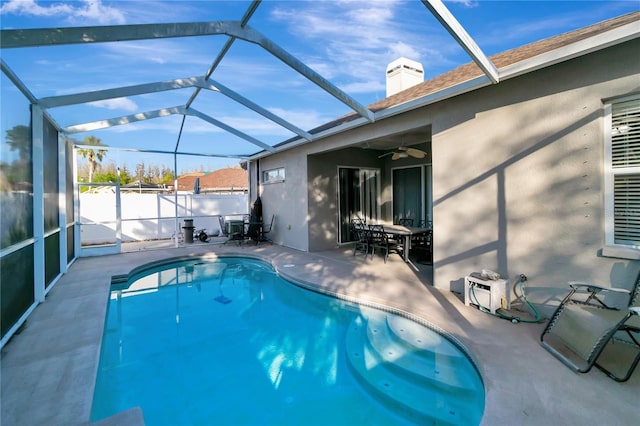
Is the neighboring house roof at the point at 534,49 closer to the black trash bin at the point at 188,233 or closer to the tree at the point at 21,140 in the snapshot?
the tree at the point at 21,140

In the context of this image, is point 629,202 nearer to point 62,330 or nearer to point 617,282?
point 617,282

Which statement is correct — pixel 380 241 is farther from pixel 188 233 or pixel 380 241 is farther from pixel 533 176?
pixel 188 233

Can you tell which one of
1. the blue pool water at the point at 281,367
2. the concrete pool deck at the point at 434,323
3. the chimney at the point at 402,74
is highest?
the chimney at the point at 402,74

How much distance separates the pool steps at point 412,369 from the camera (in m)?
2.74

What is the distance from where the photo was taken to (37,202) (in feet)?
14.9

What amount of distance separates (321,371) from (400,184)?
7.43 meters

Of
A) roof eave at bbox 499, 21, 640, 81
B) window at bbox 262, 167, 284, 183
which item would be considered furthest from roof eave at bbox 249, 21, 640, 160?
window at bbox 262, 167, 284, 183

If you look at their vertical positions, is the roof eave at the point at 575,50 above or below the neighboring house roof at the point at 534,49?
below

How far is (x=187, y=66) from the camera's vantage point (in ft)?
18.6

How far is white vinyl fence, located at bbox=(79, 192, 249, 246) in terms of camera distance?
11.3 m

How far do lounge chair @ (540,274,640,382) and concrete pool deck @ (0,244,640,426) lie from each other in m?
0.11

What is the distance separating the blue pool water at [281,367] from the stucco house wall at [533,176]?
5.18 ft

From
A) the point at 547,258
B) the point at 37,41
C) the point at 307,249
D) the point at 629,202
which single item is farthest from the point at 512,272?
the point at 37,41

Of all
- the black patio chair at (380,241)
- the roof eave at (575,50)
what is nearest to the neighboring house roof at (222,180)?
the black patio chair at (380,241)
